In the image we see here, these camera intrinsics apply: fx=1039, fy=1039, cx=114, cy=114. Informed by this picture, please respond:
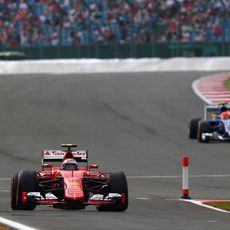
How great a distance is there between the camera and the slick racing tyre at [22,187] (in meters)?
12.9

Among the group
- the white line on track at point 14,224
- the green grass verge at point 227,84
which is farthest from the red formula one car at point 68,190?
the green grass verge at point 227,84

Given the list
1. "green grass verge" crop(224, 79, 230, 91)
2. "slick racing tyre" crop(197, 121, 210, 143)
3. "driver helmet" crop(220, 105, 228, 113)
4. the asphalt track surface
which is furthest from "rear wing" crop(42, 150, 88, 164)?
"green grass verge" crop(224, 79, 230, 91)

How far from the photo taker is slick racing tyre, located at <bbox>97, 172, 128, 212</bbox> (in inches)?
512

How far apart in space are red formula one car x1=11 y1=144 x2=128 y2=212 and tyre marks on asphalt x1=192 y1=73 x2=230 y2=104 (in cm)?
1976

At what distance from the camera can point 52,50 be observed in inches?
1822

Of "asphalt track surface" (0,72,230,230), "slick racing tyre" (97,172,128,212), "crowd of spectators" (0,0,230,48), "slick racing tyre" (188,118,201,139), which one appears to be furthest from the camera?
"crowd of spectators" (0,0,230,48)

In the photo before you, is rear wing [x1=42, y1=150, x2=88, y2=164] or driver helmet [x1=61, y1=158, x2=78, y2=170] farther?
rear wing [x1=42, y1=150, x2=88, y2=164]

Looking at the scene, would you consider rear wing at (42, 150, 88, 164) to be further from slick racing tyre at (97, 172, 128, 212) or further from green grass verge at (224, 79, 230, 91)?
green grass verge at (224, 79, 230, 91)

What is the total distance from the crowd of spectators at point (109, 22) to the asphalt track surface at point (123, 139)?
2691 millimetres

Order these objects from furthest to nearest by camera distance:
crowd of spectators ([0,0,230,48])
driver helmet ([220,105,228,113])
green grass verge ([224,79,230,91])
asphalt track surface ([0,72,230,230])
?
crowd of spectators ([0,0,230,48])
green grass verge ([224,79,230,91])
driver helmet ([220,105,228,113])
asphalt track surface ([0,72,230,230])

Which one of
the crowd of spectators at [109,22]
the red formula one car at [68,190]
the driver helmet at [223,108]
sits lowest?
the driver helmet at [223,108]

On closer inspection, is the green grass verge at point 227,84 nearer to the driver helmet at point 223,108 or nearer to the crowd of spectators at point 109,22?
the crowd of spectators at point 109,22

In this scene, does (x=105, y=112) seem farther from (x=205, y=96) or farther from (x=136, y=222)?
(x=136, y=222)

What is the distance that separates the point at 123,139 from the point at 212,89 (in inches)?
406
